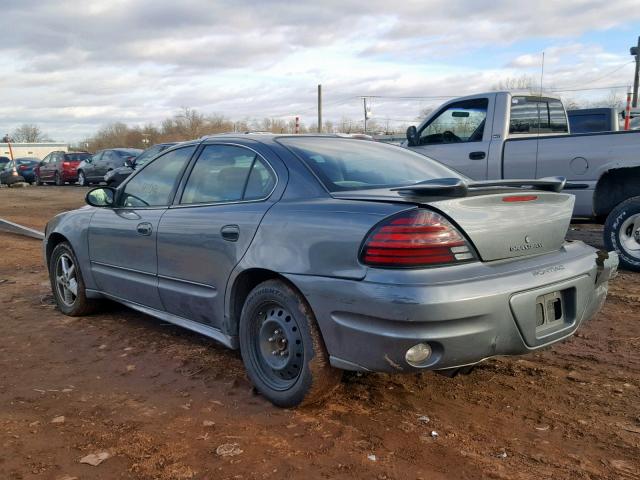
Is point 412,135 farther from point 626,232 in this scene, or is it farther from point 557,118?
point 626,232

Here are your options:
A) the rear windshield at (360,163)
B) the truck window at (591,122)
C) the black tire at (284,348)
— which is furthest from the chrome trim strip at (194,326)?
the truck window at (591,122)

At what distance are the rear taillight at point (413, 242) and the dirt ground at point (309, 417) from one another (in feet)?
2.96

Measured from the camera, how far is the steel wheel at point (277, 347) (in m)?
3.22

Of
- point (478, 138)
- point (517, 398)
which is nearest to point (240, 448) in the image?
point (517, 398)

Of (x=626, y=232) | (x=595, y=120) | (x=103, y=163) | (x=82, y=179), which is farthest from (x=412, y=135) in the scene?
(x=82, y=179)

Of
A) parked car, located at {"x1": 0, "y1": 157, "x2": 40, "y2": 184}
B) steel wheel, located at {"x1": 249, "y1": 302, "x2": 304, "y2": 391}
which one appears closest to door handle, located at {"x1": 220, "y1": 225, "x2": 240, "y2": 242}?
steel wheel, located at {"x1": 249, "y1": 302, "x2": 304, "y2": 391}

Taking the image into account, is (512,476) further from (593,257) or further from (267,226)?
(267,226)

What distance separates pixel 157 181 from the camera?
4.50 m

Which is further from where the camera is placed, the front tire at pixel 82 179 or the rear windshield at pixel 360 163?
the front tire at pixel 82 179

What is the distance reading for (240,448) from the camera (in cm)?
289

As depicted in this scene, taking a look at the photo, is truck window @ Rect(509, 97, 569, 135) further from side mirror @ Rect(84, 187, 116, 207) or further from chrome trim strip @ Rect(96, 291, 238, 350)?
chrome trim strip @ Rect(96, 291, 238, 350)

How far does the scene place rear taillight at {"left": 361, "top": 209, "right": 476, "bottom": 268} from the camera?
109 inches

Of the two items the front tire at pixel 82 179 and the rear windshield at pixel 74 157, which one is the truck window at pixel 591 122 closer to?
the front tire at pixel 82 179

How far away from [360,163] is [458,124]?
4292 mm
